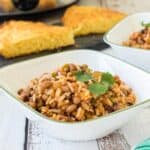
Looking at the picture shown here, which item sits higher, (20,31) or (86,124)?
(86,124)

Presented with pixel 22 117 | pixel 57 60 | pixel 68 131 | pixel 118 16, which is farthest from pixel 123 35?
pixel 68 131

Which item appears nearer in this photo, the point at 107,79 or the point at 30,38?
the point at 107,79

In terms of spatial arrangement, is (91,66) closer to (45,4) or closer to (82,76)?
(82,76)

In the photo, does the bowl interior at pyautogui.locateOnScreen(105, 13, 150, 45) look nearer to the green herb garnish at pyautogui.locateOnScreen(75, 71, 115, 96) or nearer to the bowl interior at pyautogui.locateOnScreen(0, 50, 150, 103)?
the bowl interior at pyautogui.locateOnScreen(0, 50, 150, 103)

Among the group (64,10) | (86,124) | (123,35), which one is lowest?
(64,10)

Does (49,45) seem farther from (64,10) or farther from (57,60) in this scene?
(64,10)

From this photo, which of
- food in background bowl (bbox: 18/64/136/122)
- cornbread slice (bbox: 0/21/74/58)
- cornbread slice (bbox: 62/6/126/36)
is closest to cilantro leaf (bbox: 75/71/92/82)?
food in background bowl (bbox: 18/64/136/122)

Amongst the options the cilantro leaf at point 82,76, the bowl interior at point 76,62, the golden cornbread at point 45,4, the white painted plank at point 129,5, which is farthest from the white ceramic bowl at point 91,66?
the white painted plank at point 129,5

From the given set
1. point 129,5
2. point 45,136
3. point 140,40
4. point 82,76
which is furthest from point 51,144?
point 129,5
